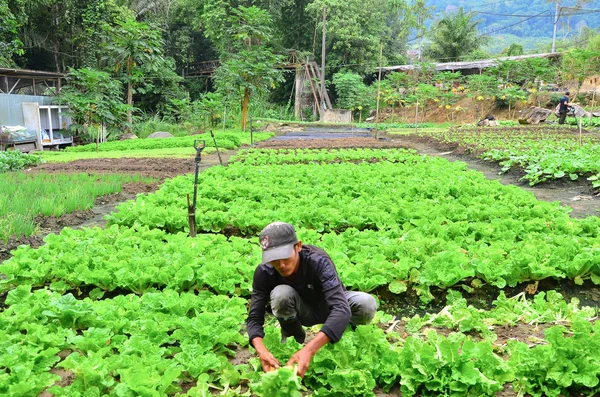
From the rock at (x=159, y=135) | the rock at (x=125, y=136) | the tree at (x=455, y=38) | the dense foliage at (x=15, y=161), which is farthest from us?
the tree at (x=455, y=38)

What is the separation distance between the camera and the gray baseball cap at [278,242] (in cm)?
257

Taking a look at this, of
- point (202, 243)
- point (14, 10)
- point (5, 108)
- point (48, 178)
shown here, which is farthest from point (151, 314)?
point (14, 10)

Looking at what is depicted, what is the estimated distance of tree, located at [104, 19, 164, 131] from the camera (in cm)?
2473

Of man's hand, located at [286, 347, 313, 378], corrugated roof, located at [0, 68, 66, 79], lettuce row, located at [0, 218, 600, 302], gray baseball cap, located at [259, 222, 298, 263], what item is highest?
corrugated roof, located at [0, 68, 66, 79]

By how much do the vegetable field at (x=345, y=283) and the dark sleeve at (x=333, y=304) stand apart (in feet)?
0.98

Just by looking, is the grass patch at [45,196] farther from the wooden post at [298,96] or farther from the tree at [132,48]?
the wooden post at [298,96]

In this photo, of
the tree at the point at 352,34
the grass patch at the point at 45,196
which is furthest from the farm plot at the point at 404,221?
the tree at the point at 352,34

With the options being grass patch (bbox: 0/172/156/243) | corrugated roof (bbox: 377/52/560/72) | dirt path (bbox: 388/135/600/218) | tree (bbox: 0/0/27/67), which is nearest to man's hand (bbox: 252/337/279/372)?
grass patch (bbox: 0/172/156/243)

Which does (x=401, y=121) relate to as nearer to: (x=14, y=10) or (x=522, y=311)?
(x=14, y=10)

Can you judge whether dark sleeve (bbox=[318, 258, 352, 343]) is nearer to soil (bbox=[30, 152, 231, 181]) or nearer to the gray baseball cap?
the gray baseball cap

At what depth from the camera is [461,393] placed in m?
2.70

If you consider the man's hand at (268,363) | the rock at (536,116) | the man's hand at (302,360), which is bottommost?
the man's hand at (268,363)

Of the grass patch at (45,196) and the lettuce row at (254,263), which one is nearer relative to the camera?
the lettuce row at (254,263)

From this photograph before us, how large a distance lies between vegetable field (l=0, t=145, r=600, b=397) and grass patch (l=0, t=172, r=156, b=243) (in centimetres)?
103
